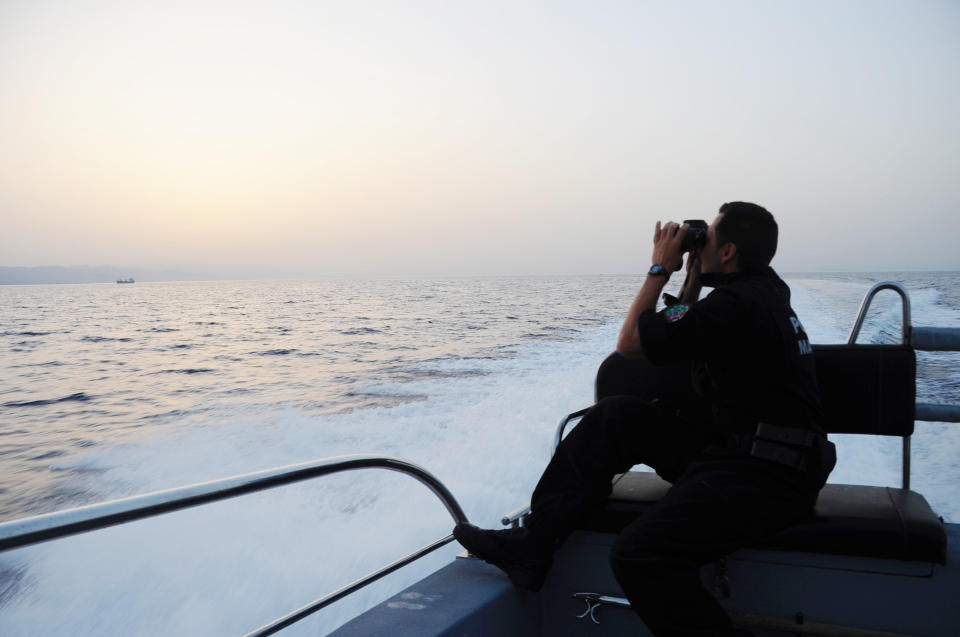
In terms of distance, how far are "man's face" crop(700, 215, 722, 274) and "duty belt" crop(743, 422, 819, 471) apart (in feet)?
1.50

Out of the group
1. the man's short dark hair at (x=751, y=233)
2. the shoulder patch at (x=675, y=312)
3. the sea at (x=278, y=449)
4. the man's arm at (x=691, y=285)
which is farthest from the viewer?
the sea at (x=278, y=449)

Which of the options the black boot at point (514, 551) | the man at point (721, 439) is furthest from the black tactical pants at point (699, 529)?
the black boot at point (514, 551)

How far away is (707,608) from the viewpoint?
4.72ft

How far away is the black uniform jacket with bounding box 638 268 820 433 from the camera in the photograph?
1.52 m

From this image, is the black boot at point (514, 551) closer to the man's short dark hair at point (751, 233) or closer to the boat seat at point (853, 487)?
the boat seat at point (853, 487)

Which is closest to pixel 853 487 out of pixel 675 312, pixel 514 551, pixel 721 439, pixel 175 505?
pixel 721 439

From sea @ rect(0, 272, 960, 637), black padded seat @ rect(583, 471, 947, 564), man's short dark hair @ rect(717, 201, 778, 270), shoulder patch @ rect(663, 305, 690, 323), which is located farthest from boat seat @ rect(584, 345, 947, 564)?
sea @ rect(0, 272, 960, 637)

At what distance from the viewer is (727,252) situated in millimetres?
1712

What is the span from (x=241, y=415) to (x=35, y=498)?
2.51 metres

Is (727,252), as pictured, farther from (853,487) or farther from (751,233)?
(853,487)

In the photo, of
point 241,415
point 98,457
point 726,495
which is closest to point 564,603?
point 726,495

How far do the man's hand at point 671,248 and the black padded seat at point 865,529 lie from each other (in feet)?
2.19

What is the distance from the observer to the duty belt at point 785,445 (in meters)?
1.50

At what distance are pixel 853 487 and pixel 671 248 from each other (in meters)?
0.98
